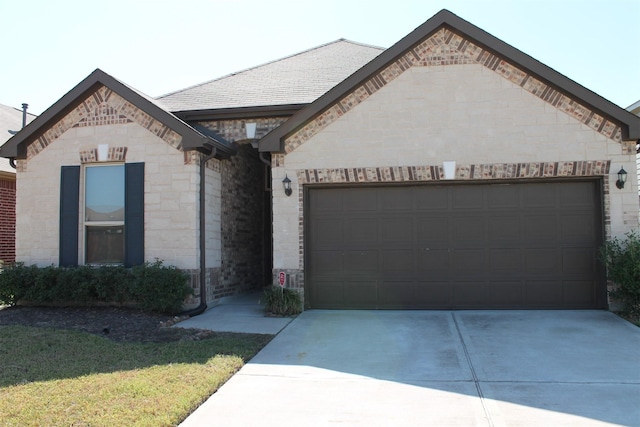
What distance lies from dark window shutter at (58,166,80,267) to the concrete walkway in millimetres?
3147

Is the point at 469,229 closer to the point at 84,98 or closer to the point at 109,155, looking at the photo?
the point at 109,155

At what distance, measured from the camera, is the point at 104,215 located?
36.1 feet

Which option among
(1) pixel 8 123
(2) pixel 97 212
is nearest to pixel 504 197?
(2) pixel 97 212

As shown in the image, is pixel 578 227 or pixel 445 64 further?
pixel 445 64

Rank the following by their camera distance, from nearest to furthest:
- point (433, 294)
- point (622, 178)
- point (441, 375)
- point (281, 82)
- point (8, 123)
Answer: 1. point (441, 375)
2. point (622, 178)
3. point (433, 294)
4. point (281, 82)
5. point (8, 123)

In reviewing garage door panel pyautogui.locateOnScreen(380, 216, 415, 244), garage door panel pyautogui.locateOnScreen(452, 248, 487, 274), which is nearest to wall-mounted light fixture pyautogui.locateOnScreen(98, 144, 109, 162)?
garage door panel pyautogui.locateOnScreen(380, 216, 415, 244)

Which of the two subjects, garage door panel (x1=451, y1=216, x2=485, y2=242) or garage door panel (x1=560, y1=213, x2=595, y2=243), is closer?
garage door panel (x1=560, y1=213, x2=595, y2=243)

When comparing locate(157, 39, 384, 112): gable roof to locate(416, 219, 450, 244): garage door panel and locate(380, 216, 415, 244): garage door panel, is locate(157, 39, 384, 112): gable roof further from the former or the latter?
locate(416, 219, 450, 244): garage door panel

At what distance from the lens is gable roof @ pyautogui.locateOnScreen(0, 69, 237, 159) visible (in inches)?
408

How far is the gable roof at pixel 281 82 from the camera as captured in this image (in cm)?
1195

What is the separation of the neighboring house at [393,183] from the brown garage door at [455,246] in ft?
0.09

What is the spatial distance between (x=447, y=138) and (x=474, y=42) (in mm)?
1908

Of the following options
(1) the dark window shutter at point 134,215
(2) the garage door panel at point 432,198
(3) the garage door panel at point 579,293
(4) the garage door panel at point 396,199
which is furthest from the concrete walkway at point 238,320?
(3) the garage door panel at point 579,293

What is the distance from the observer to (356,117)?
33.8 ft
